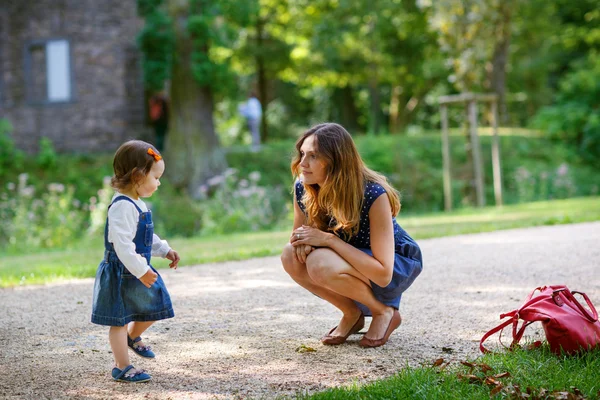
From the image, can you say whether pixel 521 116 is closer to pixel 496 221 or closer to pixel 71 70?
pixel 71 70

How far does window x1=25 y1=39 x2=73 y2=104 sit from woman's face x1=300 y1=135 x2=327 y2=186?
16261 millimetres

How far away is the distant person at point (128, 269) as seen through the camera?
3.76m

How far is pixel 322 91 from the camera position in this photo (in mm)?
31641

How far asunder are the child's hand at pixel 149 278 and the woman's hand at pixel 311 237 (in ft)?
3.06

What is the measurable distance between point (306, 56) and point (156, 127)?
8.80 m

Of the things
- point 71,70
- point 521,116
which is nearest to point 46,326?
point 71,70

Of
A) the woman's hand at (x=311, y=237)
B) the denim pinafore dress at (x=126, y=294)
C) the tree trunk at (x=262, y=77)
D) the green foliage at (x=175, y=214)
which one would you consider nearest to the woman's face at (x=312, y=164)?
the woman's hand at (x=311, y=237)

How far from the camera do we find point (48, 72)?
1948cm

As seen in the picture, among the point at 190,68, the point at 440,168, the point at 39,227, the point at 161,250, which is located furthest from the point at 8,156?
the point at 161,250

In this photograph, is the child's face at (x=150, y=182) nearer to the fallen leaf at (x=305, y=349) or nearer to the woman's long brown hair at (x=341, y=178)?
the woman's long brown hair at (x=341, y=178)

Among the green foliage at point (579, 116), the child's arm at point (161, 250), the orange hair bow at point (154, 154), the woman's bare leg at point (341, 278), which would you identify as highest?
the green foliage at point (579, 116)

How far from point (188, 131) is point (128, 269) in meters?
13.7

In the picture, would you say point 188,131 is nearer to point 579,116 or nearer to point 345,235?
point 579,116

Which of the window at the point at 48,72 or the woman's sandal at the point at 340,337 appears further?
the window at the point at 48,72
